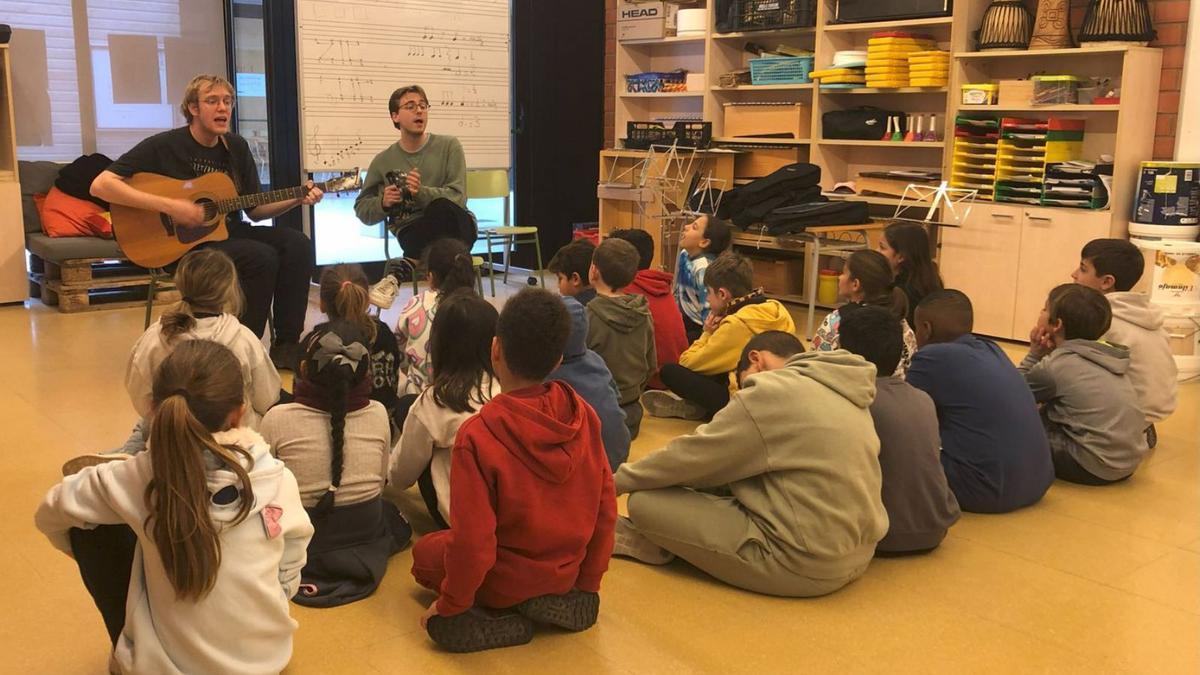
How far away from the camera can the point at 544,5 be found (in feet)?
26.3

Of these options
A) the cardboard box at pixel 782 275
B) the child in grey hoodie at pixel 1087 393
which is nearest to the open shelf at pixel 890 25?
the cardboard box at pixel 782 275

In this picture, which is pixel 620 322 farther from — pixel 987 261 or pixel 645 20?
pixel 645 20

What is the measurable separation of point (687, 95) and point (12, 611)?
19.4 feet

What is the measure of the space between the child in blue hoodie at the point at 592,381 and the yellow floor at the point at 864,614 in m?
0.50

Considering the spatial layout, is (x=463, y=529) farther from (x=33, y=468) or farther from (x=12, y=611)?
(x=33, y=468)

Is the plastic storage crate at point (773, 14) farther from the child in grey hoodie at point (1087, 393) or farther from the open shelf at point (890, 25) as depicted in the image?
the child in grey hoodie at point (1087, 393)

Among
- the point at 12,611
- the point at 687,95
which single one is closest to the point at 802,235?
the point at 687,95

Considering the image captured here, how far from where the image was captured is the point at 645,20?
7.67 m

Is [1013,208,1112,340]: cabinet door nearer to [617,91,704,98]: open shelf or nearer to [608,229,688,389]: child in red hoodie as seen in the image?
[608,229,688,389]: child in red hoodie

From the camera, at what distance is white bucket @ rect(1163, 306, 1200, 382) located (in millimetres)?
5098

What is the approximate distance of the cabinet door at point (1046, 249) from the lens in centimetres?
547

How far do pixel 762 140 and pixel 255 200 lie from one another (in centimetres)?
348

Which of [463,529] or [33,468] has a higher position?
[463,529]

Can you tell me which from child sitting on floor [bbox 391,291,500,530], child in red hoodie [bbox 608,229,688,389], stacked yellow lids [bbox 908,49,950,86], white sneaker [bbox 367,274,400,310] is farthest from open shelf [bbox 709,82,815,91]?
child sitting on floor [bbox 391,291,500,530]
